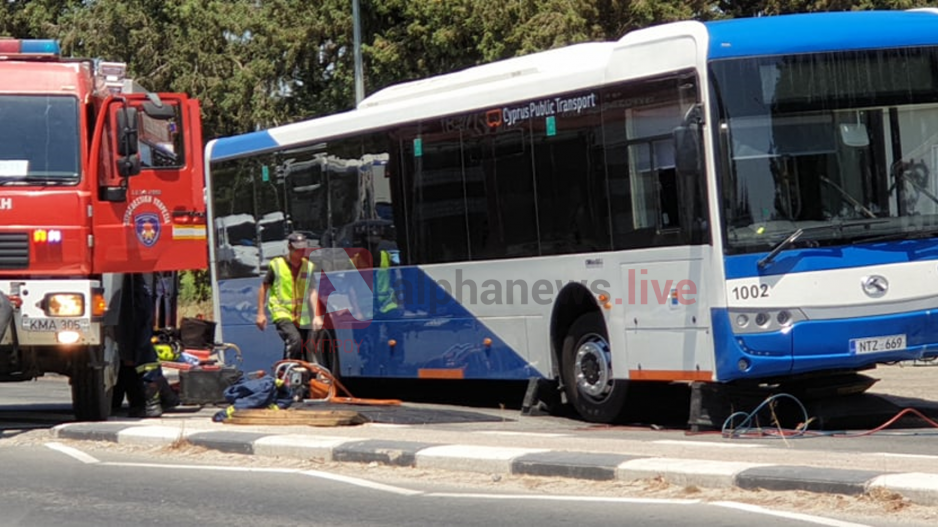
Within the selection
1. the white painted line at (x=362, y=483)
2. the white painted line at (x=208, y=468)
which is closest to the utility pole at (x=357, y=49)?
the white painted line at (x=208, y=468)

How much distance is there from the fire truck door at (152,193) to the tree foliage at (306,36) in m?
17.0

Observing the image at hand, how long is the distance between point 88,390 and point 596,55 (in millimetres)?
5523

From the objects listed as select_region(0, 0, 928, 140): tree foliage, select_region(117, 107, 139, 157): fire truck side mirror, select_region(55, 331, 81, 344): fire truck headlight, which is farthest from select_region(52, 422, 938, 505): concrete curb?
select_region(0, 0, 928, 140): tree foliage

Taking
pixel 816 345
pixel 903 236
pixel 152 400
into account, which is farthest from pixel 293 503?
pixel 152 400

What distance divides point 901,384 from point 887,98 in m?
5.08

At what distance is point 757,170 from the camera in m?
13.0

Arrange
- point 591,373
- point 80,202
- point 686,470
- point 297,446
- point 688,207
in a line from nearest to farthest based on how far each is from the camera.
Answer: point 686,470 → point 297,446 → point 688,207 → point 80,202 → point 591,373

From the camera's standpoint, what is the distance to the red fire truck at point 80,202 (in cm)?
1417

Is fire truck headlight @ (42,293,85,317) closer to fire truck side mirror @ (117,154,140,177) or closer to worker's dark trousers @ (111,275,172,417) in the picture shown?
fire truck side mirror @ (117,154,140,177)

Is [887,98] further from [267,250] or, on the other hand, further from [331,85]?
[331,85]

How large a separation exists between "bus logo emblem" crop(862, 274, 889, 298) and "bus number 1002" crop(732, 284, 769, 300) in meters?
0.80

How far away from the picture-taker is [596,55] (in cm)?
1480

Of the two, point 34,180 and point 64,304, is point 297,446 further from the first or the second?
point 34,180

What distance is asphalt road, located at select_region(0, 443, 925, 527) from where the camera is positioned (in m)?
8.72
